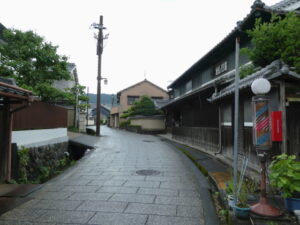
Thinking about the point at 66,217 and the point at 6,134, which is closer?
the point at 66,217

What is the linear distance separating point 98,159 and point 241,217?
333 inches

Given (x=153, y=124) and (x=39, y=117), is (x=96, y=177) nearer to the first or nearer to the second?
(x=39, y=117)

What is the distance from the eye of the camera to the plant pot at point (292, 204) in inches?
158

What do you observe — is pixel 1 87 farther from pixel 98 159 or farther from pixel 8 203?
pixel 98 159

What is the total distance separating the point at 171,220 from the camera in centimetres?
432

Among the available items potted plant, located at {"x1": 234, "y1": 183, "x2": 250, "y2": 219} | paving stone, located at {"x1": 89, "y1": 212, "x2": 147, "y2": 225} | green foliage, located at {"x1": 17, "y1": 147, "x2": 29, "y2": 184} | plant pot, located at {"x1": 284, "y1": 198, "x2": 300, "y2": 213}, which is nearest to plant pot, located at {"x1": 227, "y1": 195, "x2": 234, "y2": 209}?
potted plant, located at {"x1": 234, "y1": 183, "x2": 250, "y2": 219}

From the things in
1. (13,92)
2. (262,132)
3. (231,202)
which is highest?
(13,92)

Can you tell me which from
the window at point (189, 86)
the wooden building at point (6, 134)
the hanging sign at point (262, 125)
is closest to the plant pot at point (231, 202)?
the hanging sign at point (262, 125)

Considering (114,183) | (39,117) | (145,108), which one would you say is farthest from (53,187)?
(145,108)

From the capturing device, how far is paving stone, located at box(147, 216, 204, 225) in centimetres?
420

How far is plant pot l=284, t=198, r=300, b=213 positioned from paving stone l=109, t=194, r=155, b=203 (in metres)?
2.84

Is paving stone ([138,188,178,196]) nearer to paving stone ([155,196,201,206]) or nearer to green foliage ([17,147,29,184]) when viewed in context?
paving stone ([155,196,201,206])

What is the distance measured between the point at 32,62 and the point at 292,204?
15.0 m

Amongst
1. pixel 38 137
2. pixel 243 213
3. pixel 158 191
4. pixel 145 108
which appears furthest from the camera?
pixel 145 108
